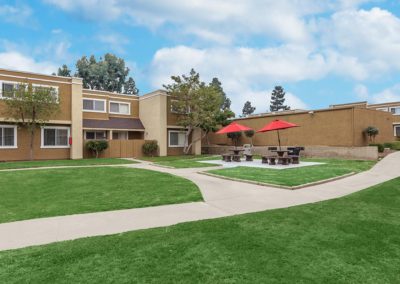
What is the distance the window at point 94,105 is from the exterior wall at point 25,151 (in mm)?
5375

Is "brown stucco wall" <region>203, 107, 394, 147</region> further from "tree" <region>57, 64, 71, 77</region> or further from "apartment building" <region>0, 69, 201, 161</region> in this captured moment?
"tree" <region>57, 64, 71, 77</region>

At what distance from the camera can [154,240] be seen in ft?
15.4

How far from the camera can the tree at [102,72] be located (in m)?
53.2

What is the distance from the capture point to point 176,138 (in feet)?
97.4

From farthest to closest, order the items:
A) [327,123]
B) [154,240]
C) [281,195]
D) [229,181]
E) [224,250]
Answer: [327,123]
[229,181]
[281,195]
[154,240]
[224,250]

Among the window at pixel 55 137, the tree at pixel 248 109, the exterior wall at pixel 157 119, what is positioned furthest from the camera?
the tree at pixel 248 109

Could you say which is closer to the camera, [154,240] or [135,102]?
[154,240]

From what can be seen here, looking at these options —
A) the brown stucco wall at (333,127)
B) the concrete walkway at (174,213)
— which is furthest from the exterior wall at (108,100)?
the concrete walkway at (174,213)

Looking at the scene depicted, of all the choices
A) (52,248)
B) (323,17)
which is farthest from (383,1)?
(52,248)

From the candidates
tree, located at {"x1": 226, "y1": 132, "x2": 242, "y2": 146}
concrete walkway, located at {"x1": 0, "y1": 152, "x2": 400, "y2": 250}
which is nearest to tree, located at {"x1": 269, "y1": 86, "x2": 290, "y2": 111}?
tree, located at {"x1": 226, "y1": 132, "x2": 242, "y2": 146}

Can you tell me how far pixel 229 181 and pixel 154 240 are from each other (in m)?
7.07

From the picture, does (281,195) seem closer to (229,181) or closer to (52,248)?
(229,181)

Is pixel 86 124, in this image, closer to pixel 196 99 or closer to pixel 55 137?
pixel 55 137

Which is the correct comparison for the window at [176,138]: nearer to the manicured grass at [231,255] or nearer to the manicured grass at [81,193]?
the manicured grass at [81,193]
